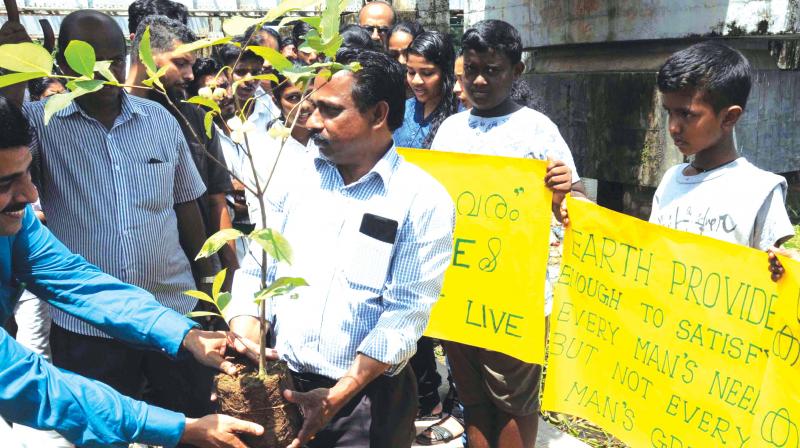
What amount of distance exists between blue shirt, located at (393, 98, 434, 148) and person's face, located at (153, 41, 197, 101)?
116 centimetres

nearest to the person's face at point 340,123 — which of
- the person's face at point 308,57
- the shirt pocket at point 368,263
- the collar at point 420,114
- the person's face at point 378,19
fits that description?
the shirt pocket at point 368,263

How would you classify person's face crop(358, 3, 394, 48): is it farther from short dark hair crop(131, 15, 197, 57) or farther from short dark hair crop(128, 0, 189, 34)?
short dark hair crop(131, 15, 197, 57)

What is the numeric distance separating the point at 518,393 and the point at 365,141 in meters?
1.46

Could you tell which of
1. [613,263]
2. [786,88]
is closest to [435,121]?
[613,263]

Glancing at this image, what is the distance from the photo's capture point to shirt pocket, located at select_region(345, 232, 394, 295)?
2246 mm

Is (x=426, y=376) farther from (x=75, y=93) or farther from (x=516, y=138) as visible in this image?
(x=75, y=93)

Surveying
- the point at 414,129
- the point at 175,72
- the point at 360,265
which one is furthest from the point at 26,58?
the point at 414,129

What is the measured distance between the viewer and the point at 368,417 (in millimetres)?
2318

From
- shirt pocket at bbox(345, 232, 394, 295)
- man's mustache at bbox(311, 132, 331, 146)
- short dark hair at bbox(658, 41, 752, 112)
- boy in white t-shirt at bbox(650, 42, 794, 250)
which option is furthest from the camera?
A: short dark hair at bbox(658, 41, 752, 112)

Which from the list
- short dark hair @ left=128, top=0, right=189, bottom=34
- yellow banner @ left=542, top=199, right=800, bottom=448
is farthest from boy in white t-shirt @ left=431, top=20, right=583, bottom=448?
short dark hair @ left=128, top=0, right=189, bottom=34

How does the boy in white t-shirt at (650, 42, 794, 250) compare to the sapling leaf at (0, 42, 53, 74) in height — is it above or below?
below

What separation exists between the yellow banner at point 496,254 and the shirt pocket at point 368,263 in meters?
1.14

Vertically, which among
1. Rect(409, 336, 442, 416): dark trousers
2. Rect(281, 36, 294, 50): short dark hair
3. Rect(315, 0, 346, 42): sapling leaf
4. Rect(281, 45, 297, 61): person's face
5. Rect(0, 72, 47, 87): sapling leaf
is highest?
Rect(281, 36, 294, 50): short dark hair

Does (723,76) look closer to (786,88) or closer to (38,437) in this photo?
(38,437)
